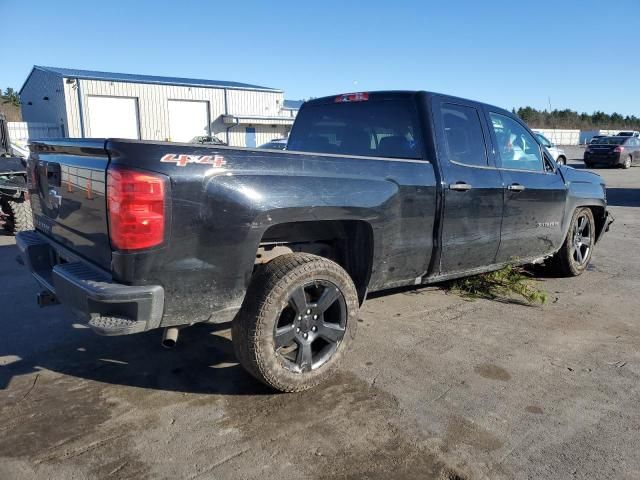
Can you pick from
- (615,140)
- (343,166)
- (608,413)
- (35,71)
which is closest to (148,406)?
(343,166)

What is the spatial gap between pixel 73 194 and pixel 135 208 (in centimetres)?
83

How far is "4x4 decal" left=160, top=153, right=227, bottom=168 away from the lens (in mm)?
2676

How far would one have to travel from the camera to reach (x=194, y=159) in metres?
2.72

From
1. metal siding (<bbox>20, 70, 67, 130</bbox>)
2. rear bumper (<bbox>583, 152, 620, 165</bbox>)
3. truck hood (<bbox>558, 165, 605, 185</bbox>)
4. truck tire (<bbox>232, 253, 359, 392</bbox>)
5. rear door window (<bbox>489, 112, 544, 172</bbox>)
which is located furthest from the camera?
metal siding (<bbox>20, 70, 67, 130</bbox>)

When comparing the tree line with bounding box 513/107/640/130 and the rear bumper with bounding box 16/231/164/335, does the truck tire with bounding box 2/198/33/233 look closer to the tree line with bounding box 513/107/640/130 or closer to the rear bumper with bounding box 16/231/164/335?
the rear bumper with bounding box 16/231/164/335

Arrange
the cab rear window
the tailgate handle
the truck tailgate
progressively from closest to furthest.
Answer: the truck tailgate < the tailgate handle < the cab rear window

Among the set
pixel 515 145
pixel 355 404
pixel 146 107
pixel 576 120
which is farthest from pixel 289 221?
pixel 576 120

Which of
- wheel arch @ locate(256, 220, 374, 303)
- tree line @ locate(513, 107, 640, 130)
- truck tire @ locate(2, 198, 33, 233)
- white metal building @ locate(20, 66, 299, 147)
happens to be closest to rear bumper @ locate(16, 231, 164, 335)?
wheel arch @ locate(256, 220, 374, 303)

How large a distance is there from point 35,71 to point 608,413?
38.0 meters

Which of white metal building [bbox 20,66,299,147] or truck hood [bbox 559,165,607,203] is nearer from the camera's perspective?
truck hood [bbox 559,165,607,203]

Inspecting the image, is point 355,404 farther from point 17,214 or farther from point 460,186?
point 17,214

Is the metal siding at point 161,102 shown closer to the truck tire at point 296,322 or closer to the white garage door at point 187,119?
the white garage door at point 187,119

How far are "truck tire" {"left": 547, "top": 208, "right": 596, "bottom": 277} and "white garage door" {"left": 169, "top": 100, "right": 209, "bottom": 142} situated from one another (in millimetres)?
30648

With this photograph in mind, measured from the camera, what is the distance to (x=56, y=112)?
31000mm
